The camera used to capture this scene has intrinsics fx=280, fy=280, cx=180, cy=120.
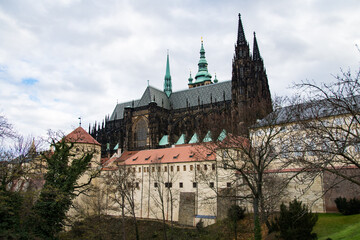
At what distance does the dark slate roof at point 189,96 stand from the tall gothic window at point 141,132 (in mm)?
4926

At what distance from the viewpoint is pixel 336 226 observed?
17.9m

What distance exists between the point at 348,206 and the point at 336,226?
7.88 feet

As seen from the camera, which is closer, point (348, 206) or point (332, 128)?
point (332, 128)

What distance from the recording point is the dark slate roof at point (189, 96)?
6450 centimetres

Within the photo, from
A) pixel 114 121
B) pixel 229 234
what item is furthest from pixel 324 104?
pixel 114 121

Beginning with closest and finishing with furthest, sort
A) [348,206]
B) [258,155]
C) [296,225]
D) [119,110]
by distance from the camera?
[296,225]
[258,155]
[348,206]
[119,110]

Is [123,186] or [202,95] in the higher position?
[202,95]

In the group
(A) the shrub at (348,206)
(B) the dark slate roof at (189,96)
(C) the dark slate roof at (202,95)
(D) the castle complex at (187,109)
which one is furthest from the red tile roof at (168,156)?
(C) the dark slate roof at (202,95)

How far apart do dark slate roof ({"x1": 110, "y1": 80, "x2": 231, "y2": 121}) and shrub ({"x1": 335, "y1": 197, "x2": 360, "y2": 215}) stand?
4229cm

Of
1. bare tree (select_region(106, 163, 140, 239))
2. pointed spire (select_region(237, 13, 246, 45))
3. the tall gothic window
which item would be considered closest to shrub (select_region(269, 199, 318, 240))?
bare tree (select_region(106, 163, 140, 239))

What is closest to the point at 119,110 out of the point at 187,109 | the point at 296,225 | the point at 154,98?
the point at 154,98

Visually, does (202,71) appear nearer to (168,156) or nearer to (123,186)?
(168,156)

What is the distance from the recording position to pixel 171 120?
6412 cm

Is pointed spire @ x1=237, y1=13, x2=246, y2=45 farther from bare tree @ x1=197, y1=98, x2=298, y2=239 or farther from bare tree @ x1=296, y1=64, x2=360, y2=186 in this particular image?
bare tree @ x1=296, y1=64, x2=360, y2=186
